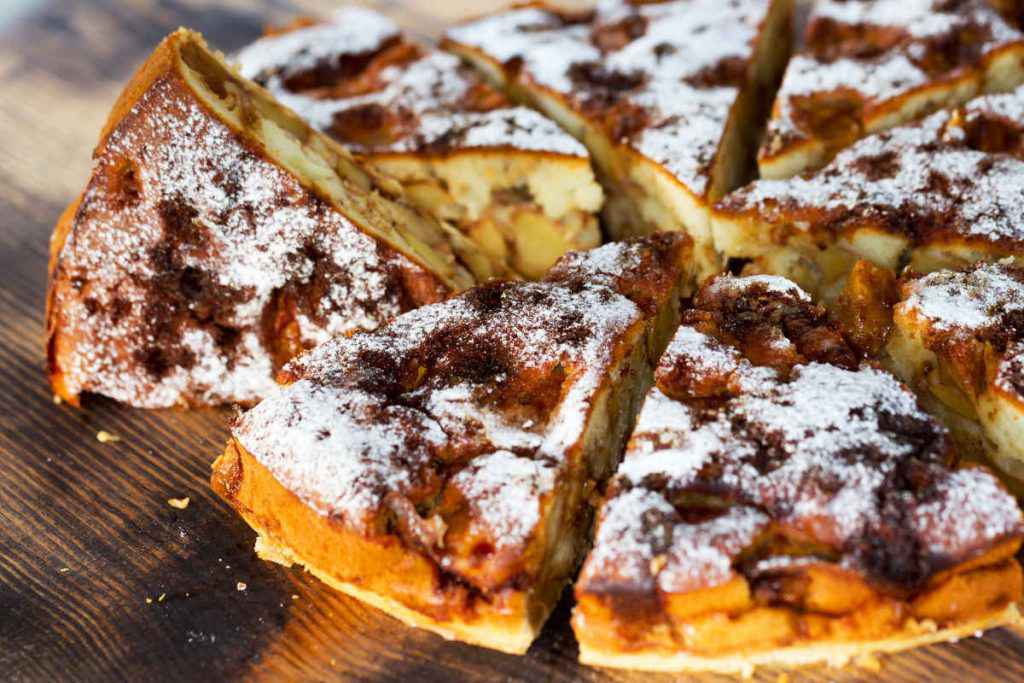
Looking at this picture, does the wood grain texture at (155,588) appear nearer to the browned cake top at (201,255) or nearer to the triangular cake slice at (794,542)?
the triangular cake slice at (794,542)

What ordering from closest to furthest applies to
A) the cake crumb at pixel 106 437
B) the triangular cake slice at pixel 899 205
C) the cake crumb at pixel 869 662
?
the cake crumb at pixel 869 662 → the triangular cake slice at pixel 899 205 → the cake crumb at pixel 106 437

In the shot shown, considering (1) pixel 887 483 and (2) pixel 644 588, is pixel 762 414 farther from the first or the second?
(2) pixel 644 588

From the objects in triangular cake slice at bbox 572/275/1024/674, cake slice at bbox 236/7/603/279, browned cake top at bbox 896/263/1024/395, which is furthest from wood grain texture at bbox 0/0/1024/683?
cake slice at bbox 236/7/603/279

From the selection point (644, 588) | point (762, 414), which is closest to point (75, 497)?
point (644, 588)

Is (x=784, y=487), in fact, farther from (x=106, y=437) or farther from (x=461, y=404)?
(x=106, y=437)

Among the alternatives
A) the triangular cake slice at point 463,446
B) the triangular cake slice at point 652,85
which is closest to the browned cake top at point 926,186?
the triangular cake slice at point 652,85

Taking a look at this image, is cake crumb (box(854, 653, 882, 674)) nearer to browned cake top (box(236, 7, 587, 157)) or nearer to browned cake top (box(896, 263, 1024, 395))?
browned cake top (box(896, 263, 1024, 395))

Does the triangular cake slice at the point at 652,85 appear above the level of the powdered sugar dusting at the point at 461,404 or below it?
above

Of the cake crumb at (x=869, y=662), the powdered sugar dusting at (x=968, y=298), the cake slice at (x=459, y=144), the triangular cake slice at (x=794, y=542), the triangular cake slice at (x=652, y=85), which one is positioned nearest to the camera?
the triangular cake slice at (x=794, y=542)
